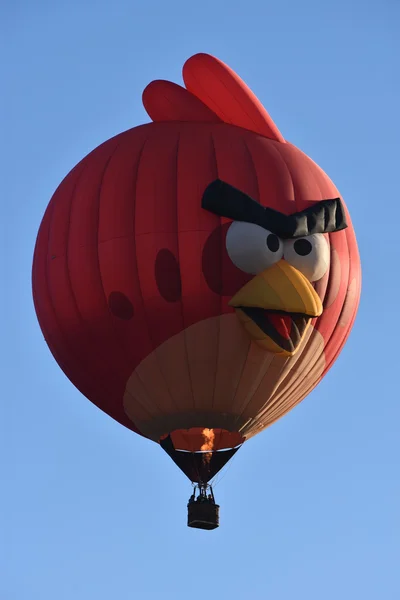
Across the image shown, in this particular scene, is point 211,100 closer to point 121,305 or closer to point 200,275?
point 200,275

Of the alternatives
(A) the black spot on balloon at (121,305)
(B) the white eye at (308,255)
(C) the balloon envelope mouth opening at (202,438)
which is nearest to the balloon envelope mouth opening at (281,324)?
(B) the white eye at (308,255)

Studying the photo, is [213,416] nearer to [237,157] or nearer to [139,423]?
[139,423]

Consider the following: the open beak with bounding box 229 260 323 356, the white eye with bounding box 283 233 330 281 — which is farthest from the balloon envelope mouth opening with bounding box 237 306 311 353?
the white eye with bounding box 283 233 330 281

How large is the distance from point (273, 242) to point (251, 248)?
0.36 meters

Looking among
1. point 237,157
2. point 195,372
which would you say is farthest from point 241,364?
point 237,157

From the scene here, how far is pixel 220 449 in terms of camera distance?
1364 inches

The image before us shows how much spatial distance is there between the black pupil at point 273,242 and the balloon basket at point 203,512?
3811mm

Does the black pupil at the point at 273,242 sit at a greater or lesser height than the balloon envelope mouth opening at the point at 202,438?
greater

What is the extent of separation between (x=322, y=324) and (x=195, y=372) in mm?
1997

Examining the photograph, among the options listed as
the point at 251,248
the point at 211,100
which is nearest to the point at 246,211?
the point at 251,248

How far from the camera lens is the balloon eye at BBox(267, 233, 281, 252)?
3341 centimetres

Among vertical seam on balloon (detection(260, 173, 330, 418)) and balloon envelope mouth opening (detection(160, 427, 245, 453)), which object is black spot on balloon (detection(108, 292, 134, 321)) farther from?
vertical seam on balloon (detection(260, 173, 330, 418))

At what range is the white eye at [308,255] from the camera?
3356cm

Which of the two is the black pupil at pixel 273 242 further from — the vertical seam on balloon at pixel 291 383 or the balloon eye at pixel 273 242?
the vertical seam on balloon at pixel 291 383
